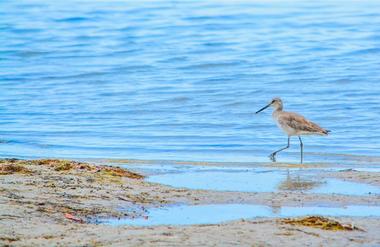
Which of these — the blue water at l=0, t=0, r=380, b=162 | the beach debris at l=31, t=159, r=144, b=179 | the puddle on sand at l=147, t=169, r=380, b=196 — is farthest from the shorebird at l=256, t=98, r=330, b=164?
the beach debris at l=31, t=159, r=144, b=179

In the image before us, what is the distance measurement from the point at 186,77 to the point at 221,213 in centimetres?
1544

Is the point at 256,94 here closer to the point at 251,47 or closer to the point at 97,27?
the point at 251,47

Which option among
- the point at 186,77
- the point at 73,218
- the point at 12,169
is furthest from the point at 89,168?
the point at 186,77

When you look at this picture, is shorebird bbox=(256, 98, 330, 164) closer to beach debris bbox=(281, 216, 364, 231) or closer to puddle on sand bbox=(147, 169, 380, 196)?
puddle on sand bbox=(147, 169, 380, 196)

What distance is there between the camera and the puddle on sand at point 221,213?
9453mm

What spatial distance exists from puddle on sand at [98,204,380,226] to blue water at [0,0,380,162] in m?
4.69

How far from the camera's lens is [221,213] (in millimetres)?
9984

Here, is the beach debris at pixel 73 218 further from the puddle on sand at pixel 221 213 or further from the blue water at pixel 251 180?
the blue water at pixel 251 180

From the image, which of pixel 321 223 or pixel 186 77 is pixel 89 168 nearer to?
pixel 321 223

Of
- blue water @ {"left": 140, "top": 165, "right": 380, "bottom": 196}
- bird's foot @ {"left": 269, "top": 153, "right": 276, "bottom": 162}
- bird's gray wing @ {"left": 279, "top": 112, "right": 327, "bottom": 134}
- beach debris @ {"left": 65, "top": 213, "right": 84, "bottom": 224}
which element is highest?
beach debris @ {"left": 65, "top": 213, "right": 84, "bottom": 224}

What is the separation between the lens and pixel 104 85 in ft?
80.2

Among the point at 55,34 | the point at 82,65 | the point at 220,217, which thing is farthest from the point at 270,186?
the point at 55,34

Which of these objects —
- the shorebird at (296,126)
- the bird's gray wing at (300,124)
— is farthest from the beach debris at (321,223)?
the bird's gray wing at (300,124)

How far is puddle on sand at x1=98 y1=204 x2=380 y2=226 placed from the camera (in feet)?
31.0
